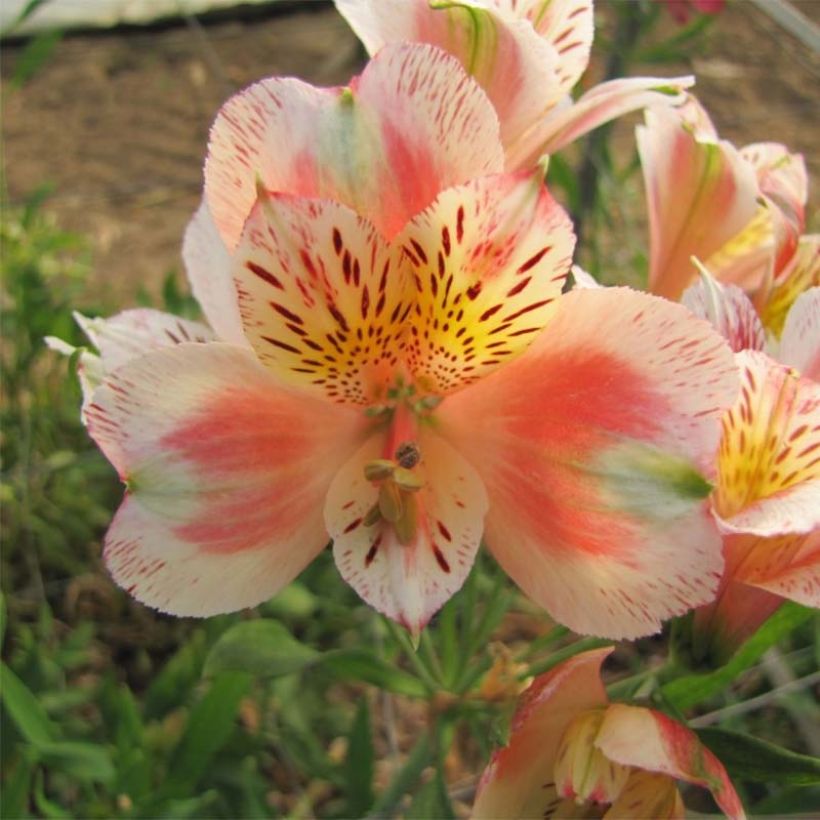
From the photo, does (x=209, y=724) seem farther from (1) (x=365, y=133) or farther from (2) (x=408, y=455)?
(1) (x=365, y=133)

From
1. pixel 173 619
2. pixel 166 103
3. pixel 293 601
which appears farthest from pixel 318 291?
pixel 166 103

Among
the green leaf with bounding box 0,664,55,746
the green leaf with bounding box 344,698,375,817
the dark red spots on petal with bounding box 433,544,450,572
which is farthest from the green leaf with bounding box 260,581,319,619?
the dark red spots on petal with bounding box 433,544,450,572

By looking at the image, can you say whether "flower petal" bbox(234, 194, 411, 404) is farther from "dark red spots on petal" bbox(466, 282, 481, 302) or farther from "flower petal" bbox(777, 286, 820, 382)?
"flower petal" bbox(777, 286, 820, 382)

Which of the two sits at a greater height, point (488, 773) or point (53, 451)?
point (488, 773)

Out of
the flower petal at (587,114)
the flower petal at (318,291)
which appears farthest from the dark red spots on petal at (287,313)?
the flower petal at (587,114)

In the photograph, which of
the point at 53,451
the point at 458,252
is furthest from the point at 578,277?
the point at 53,451

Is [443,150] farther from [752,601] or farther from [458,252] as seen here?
[752,601]
